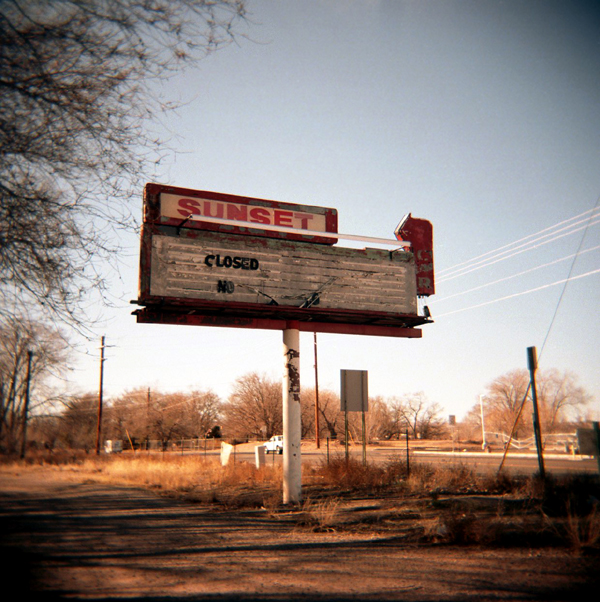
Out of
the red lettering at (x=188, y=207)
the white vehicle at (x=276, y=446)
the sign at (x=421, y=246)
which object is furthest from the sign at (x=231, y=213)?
the white vehicle at (x=276, y=446)

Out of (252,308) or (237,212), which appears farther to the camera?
(237,212)

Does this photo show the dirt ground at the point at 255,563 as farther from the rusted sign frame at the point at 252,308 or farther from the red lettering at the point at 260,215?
the red lettering at the point at 260,215

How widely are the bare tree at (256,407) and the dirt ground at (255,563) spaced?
185 feet

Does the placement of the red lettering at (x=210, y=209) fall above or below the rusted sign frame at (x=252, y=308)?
above

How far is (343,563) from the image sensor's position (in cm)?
662

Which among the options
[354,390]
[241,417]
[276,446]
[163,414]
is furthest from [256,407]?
[354,390]

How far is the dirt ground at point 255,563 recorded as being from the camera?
5.39 m

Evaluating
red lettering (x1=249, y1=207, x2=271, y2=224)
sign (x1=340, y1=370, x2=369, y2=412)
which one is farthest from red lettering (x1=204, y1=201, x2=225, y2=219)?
sign (x1=340, y1=370, x2=369, y2=412)

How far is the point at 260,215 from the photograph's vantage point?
12398 millimetres

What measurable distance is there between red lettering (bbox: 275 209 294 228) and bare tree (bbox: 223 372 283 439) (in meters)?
54.6

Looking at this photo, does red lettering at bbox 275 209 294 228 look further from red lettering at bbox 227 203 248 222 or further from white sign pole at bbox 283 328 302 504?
white sign pole at bbox 283 328 302 504

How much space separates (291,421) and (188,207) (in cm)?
545

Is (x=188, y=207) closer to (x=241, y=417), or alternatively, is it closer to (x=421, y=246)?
(x=421, y=246)

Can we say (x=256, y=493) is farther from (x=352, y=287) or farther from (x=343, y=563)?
(x=343, y=563)
